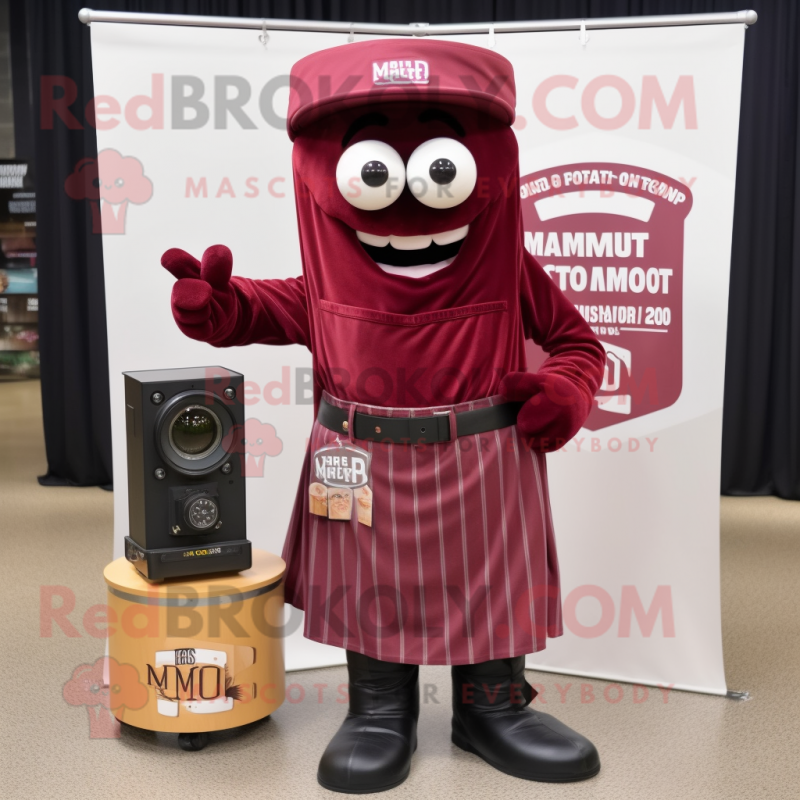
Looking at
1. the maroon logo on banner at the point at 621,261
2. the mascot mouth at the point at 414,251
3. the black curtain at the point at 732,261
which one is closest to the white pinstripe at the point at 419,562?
the mascot mouth at the point at 414,251

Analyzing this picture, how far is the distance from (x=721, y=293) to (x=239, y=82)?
132 centimetres

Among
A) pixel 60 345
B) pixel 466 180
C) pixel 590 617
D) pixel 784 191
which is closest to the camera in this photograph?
pixel 466 180

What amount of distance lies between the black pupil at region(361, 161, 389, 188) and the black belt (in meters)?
0.46

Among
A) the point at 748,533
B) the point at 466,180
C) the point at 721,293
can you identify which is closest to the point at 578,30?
the point at 721,293

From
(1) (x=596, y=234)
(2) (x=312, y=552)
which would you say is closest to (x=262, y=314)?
(2) (x=312, y=552)

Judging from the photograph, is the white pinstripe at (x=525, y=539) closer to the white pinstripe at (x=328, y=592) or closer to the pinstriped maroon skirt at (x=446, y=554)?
the pinstriped maroon skirt at (x=446, y=554)

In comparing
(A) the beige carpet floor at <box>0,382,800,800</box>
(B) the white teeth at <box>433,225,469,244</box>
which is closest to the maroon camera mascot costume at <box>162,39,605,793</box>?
(B) the white teeth at <box>433,225,469,244</box>

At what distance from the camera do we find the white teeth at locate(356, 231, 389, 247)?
6.30 ft

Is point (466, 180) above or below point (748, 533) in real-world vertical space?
above

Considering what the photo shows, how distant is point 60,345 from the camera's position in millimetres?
5008

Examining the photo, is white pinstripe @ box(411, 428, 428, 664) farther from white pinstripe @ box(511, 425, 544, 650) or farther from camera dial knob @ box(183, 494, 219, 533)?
camera dial knob @ box(183, 494, 219, 533)

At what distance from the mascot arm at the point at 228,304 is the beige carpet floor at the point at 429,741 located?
3.04 feet

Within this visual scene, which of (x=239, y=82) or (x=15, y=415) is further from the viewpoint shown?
(x=15, y=415)

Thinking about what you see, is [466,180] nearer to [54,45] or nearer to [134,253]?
[134,253]
